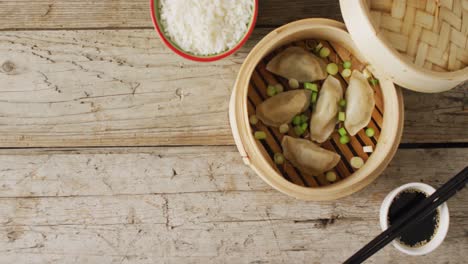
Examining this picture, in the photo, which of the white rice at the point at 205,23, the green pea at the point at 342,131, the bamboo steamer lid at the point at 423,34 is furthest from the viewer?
the green pea at the point at 342,131

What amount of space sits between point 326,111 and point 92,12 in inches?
31.5

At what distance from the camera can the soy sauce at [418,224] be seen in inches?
60.3

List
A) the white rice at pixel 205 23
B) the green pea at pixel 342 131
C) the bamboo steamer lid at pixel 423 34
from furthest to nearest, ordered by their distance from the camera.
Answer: the green pea at pixel 342 131 < the white rice at pixel 205 23 < the bamboo steamer lid at pixel 423 34

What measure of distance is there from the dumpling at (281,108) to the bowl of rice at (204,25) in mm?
188

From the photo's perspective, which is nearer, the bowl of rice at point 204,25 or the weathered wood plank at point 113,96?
the bowl of rice at point 204,25

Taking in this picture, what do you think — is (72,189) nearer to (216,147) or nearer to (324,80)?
(216,147)

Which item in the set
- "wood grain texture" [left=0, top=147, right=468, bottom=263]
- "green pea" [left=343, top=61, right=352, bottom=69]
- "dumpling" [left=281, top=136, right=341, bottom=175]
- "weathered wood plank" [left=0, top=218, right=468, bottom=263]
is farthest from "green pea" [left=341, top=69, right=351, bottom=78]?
"weathered wood plank" [left=0, top=218, right=468, bottom=263]

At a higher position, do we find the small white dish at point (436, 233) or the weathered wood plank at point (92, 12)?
the weathered wood plank at point (92, 12)

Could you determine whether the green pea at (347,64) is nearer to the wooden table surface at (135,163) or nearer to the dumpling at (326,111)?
the dumpling at (326,111)

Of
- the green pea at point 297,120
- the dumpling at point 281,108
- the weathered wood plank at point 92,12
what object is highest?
the weathered wood plank at point 92,12

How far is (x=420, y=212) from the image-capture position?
4.61ft

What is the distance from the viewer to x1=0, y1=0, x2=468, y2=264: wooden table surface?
64.8 inches

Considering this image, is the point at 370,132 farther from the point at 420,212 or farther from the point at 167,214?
the point at 167,214

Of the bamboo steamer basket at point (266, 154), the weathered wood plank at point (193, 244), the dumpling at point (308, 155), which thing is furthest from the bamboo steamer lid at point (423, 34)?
the weathered wood plank at point (193, 244)
